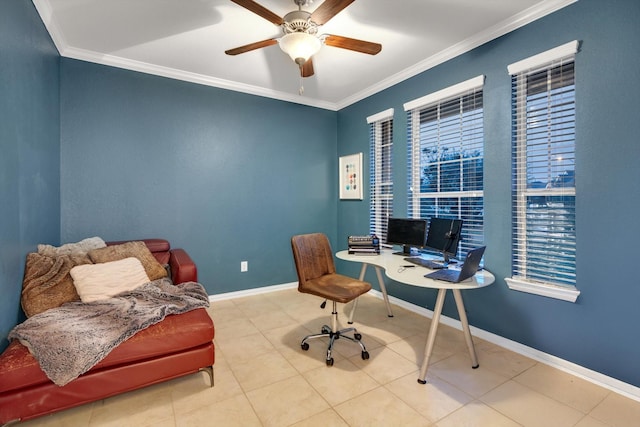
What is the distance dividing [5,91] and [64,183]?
1.38m

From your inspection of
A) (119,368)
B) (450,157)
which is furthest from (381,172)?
(119,368)

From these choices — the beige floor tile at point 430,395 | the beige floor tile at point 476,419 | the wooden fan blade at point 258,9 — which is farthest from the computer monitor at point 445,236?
the wooden fan blade at point 258,9

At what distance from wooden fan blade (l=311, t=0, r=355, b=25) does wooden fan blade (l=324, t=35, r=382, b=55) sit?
19 centimetres

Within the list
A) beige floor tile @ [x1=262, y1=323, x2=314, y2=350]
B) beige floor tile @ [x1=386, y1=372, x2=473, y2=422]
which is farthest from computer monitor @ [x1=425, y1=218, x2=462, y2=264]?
beige floor tile @ [x1=262, y1=323, x2=314, y2=350]

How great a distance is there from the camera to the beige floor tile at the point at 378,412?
5.29 ft

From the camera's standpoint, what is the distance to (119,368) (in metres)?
1.68

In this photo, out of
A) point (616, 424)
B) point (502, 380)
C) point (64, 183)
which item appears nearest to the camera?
point (616, 424)

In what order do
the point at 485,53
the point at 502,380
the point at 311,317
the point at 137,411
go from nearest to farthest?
the point at 137,411
the point at 502,380
the point at 485,53
the point at 311,317

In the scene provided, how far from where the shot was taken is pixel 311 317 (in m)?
3.10

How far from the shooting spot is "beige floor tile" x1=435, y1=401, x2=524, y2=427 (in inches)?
62.8

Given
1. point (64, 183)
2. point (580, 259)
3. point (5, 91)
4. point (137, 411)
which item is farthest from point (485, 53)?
point (64, 183)

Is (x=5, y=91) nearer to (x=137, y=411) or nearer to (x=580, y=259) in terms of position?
(x=137, y=411)

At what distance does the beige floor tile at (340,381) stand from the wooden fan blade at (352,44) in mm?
2351

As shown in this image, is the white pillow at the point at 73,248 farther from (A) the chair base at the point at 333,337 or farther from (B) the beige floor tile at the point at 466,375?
(B) the beige floor tile at the point at 466,375
